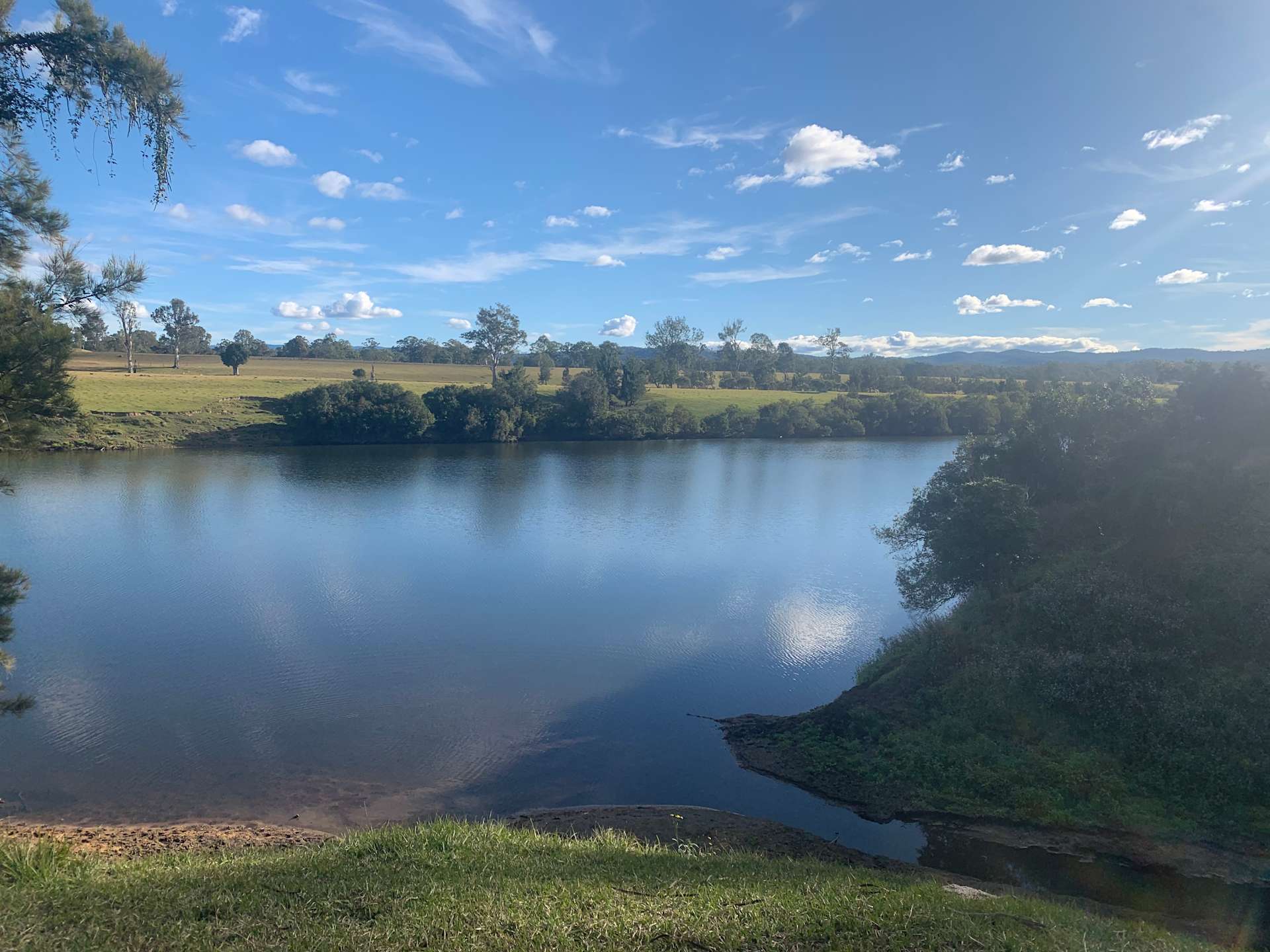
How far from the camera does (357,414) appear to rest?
194 feet

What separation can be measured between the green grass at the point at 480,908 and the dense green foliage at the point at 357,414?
55.6 metres

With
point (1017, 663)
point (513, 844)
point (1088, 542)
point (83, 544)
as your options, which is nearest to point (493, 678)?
point (513, 844)

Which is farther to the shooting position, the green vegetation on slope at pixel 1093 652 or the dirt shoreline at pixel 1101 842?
the green vegetation on slope at pixel 1093 652

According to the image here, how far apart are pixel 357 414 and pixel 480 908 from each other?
193 feet

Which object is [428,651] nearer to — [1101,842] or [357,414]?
[1101,842]

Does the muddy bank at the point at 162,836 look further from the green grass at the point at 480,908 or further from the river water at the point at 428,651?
the green grass at the point at 480,908

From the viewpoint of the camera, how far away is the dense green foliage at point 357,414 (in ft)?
193

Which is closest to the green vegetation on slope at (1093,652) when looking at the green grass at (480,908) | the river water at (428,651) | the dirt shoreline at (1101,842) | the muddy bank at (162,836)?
the dirt shoreline at (1101,842)

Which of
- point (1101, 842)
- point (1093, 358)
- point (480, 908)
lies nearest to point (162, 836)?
point (480, 908)

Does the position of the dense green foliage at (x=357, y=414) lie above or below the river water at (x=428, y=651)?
above

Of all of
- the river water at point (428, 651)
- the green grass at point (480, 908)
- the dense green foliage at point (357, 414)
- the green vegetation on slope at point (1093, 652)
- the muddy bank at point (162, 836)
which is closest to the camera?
the green grass at point (480, 908)

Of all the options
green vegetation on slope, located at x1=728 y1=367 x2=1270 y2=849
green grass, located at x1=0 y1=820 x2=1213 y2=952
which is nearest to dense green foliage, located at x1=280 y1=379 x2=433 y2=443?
green vegetation on slope, located at x1=728 y1=367 x2=1270 y2=849

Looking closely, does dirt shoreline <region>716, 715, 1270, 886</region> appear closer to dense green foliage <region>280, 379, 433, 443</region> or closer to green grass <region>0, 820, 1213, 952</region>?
green grass <region>0, 820, 1213, 952</region>

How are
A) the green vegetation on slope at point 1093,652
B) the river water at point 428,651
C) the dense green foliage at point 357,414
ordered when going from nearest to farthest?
the green vegetation on slope at point 1093,652 < the river water at point 428,651 < the dense green foliage at point 357,414
